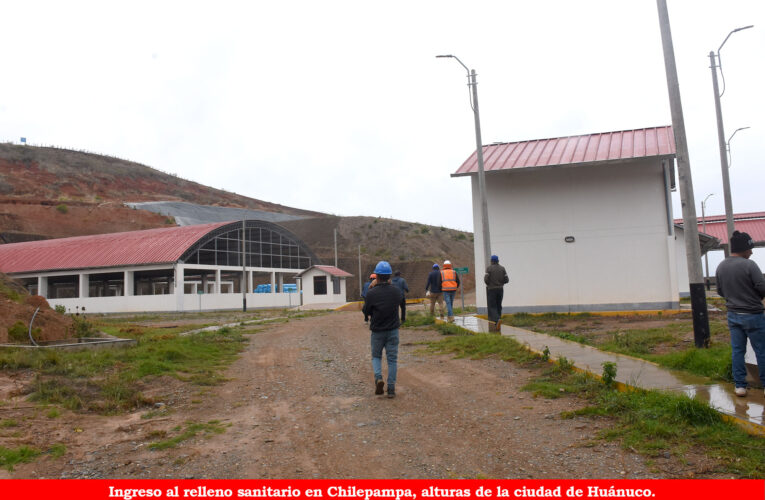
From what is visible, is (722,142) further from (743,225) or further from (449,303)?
(743,225)

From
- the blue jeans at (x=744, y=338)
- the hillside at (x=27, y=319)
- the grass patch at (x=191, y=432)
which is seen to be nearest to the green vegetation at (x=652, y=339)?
the blue jeans at (x=744, y=338)

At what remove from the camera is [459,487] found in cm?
418

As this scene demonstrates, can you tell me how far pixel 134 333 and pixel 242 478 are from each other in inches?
550

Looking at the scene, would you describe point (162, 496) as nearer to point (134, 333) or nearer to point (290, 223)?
point (134, 333)

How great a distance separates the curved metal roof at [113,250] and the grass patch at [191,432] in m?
34.2

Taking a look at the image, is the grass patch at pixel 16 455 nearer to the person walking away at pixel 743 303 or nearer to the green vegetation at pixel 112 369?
the green vegetation at pixel 112 369

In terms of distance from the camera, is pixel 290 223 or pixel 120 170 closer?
pixel 290 223

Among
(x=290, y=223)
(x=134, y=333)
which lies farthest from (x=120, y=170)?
(x=134, y=333)

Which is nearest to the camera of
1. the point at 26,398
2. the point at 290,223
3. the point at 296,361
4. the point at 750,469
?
the point at 750,469

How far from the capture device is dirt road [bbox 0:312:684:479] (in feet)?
15.2

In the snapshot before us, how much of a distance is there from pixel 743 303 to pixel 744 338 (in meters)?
0.44

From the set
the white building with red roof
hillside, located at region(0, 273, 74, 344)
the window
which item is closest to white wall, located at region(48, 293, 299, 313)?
the white building with red roof

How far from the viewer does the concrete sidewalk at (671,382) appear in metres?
5.38

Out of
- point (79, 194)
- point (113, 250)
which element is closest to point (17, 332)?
point (113, 250)
